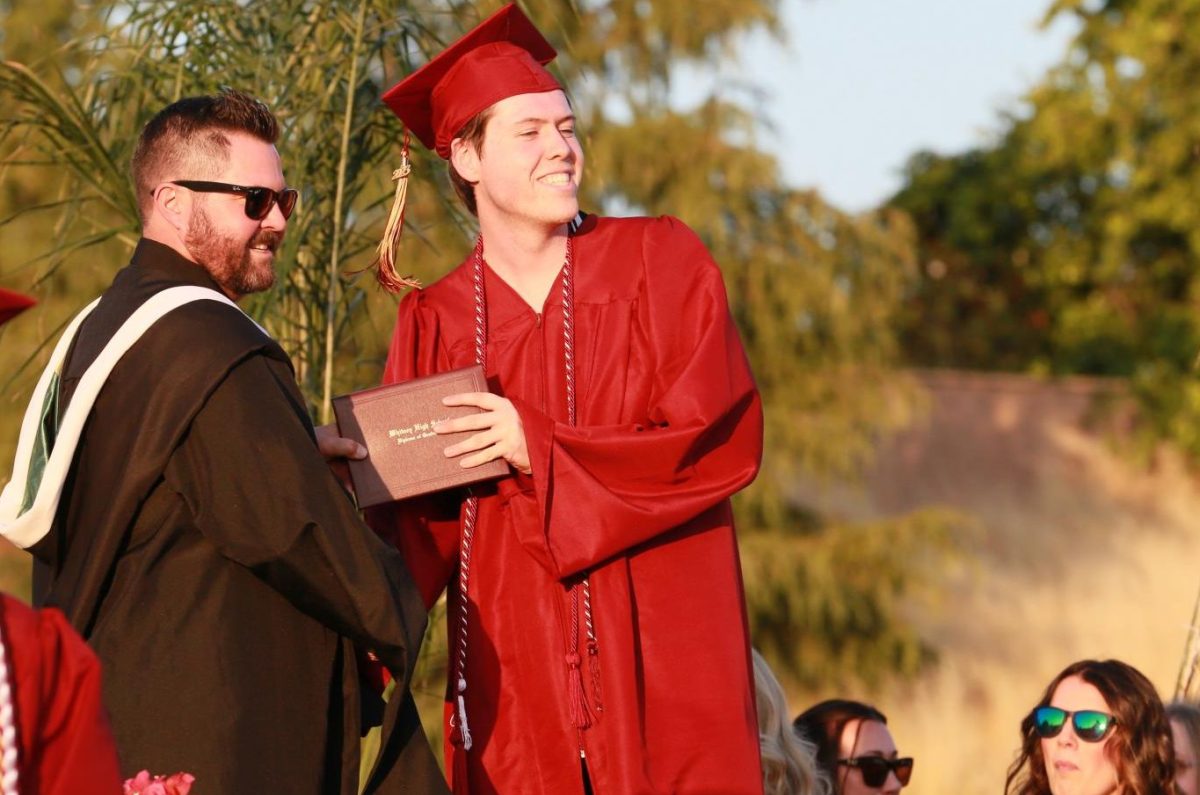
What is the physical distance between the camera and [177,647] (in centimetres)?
370

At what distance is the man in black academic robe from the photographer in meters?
3.68

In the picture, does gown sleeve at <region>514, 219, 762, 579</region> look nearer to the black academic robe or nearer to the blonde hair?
the black academic robe

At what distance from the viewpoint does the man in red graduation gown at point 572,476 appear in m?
4.18

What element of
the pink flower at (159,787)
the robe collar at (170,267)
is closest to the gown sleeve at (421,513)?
the robe collar at (170,267)

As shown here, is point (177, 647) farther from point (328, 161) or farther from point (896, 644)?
point (896, 644)

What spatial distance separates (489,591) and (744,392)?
2.33 ft

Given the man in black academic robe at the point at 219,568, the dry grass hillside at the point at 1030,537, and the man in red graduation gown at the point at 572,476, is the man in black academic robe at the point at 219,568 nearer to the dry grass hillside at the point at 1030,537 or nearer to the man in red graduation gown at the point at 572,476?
the man in red graduation gown at the point at 572,476

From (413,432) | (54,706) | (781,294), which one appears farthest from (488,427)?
(781,294)

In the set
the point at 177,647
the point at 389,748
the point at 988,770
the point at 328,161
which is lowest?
the point at 988,770

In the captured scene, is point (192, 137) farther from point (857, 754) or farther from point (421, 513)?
point (857, 754)

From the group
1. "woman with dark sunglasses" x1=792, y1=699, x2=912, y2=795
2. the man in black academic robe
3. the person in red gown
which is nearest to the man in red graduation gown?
the man in black academic robe

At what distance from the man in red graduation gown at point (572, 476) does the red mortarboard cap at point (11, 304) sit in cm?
157

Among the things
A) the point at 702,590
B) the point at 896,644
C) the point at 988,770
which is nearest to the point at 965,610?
the point at 896,644

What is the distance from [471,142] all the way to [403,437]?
741 mm
